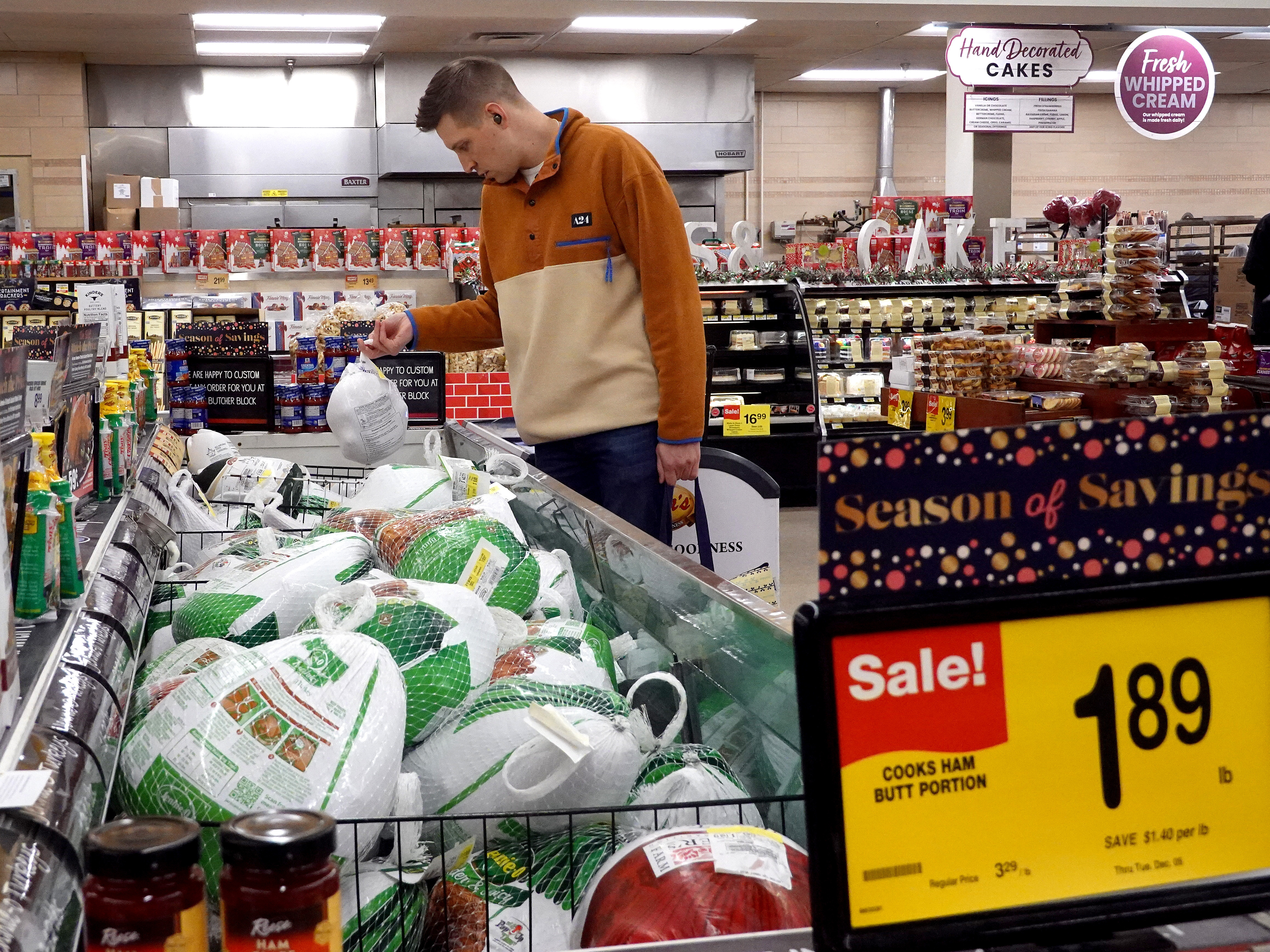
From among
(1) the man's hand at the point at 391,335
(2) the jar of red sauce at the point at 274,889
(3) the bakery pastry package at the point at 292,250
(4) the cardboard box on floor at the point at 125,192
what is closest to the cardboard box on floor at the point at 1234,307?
(3) the bakery pastry package at the point at 292,250

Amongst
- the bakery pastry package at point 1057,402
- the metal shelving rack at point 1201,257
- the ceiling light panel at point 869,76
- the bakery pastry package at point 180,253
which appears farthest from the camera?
the ceiling light panel at point 869,76

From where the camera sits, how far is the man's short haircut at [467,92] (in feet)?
8.36

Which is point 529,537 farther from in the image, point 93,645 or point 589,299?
point 93,645

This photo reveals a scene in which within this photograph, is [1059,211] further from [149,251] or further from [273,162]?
[273,162]

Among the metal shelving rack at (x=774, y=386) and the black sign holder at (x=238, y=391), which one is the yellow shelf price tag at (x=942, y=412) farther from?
the metal shelving rack at (x=774, y=386)

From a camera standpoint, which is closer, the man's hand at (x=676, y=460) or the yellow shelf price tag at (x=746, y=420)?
the man's hand at (x=676, y=460)

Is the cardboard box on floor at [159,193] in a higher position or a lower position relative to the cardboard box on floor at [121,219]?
higher

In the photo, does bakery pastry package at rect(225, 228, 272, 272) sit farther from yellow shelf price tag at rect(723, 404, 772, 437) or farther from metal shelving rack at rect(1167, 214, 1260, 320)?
metal shelving rack at rect(1167, 214, 1260, 320)

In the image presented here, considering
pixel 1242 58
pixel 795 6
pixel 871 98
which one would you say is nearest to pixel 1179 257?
pixel 1242 58

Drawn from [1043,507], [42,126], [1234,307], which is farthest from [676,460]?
[1234,307]

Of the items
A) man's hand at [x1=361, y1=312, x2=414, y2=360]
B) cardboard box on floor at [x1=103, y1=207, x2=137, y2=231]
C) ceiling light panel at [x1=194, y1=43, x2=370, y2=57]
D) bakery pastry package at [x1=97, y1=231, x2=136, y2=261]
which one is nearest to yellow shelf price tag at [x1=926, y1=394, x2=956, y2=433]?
man's hand at [x1=361, y1=312, x2=414, y2=360]

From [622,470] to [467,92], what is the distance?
0.85 meters

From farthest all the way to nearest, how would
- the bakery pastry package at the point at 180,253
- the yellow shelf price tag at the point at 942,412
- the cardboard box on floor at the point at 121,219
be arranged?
the cardboard box on floor at the point at 121,219 → the bakery pastry package at the point at 180,253 → the yellow shelf price tag at the point at 942,412

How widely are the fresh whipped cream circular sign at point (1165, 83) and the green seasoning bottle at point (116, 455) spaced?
778 centimetres
